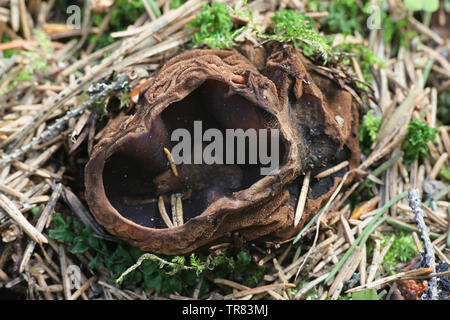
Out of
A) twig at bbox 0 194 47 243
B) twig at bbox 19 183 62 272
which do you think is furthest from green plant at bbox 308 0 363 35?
twig at bbox 0 194 47 243

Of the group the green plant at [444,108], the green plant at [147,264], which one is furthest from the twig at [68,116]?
the green plant at [444,108]

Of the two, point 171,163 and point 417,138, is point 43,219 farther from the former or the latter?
point 417,138

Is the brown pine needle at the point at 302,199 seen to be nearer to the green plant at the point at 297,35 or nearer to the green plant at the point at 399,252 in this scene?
the green plant at the point at 399,252

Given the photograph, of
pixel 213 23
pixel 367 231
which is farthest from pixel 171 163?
pixel 367 231

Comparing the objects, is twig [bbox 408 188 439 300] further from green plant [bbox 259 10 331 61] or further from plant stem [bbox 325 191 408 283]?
green plant [bbox 259 10 331 61]

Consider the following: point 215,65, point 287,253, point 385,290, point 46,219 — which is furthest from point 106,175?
point 385,290

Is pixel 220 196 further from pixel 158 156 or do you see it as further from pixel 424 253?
pixel 424 253
